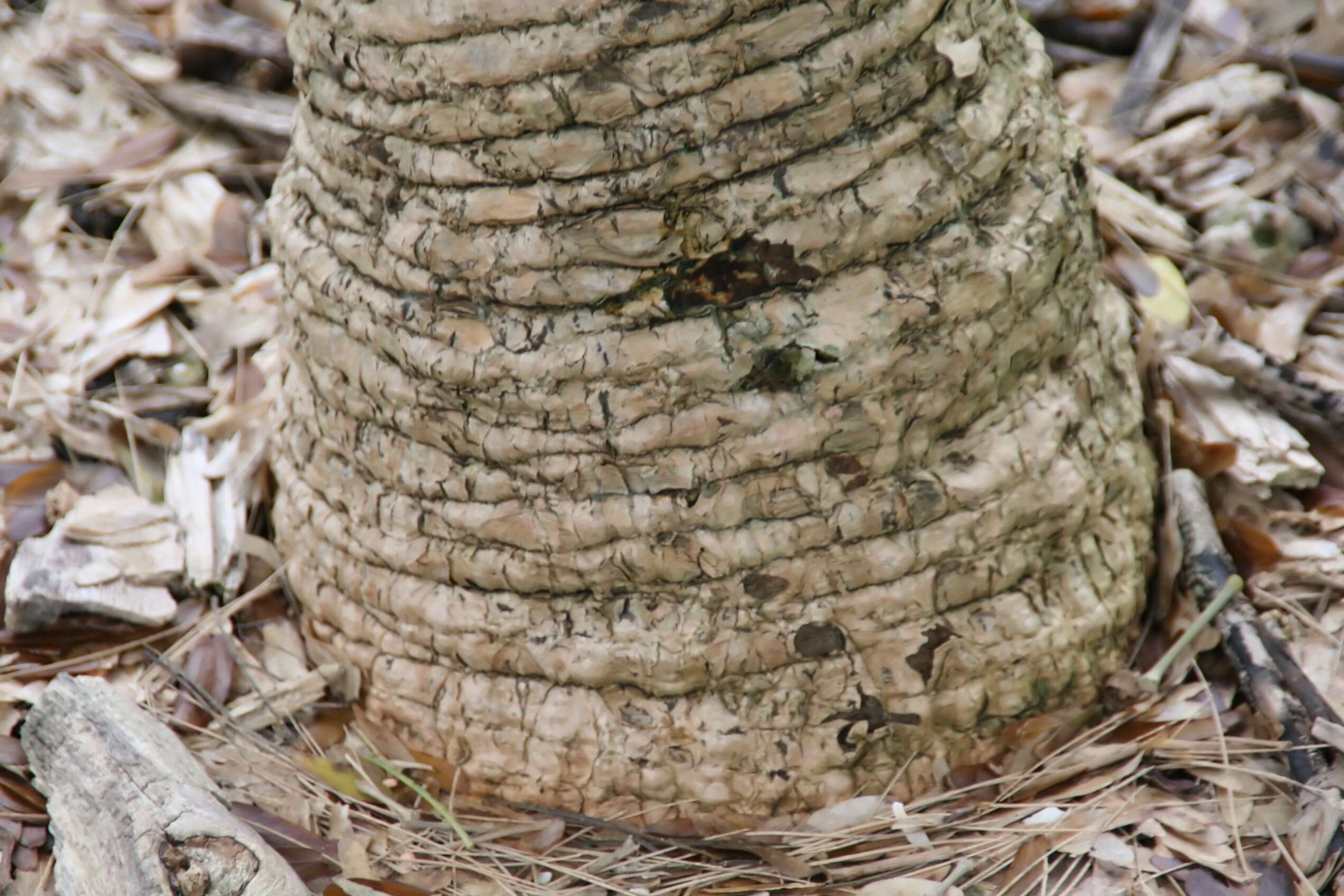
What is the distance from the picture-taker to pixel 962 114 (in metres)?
1.70

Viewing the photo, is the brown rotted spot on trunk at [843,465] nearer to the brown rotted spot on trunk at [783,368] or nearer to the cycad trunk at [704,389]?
the cycad trunk at [704,389]

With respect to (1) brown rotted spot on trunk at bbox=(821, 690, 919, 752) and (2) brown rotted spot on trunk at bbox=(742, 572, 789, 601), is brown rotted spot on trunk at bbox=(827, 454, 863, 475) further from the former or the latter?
(1) brown rotted spot on trunk at bbox=(821, 690, 919, 752)

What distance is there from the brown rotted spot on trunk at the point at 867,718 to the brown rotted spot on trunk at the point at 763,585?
0.22 meters

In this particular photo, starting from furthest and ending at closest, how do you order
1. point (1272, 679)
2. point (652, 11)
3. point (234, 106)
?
1. point (234, 106)
2. point (1272, 679)
3. point (652, 11)

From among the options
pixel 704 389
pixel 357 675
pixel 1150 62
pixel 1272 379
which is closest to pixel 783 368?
pixel 704 389

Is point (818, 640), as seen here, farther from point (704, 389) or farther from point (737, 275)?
point (737, 275)

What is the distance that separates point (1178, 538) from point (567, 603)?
3.60 feet

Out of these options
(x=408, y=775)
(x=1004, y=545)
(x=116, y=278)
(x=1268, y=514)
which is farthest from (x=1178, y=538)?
(x=116, y=278)

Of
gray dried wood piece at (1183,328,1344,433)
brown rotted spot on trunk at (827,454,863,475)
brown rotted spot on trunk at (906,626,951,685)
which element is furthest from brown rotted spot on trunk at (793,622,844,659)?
gray dried wood piece at (1183,328,1344,433)

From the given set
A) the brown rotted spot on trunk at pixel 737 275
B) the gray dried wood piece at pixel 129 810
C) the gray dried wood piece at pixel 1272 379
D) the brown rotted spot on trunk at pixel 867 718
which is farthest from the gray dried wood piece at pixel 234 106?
the gray dried wood piece at pixel 1272 379

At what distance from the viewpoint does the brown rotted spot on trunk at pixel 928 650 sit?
6.02 ft

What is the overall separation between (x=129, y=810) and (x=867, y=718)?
1106mm

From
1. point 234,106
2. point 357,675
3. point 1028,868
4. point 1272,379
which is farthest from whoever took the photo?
point 234,106

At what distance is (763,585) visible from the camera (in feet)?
5.84
